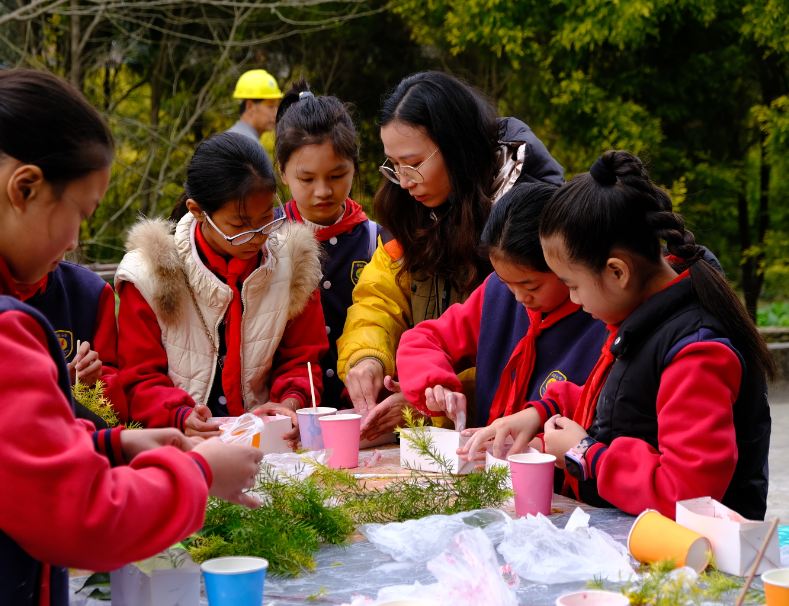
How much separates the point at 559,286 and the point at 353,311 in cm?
90

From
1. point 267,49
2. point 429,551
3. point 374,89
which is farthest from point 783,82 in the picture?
point 429,551

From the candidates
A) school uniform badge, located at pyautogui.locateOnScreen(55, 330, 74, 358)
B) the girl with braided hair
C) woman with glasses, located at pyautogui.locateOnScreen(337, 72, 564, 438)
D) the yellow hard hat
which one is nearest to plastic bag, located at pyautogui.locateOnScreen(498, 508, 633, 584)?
the girl with braided hair

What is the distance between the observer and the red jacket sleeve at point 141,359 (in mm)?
2590

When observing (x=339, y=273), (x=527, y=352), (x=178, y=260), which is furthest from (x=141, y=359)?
(x=527, y=352)

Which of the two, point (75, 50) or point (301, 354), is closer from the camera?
point (301, 354)

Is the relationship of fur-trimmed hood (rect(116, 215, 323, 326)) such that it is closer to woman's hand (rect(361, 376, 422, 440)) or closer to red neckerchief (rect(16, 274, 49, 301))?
red neckerchief (rect(16, 274, 49, 301))

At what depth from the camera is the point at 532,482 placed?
5.90 ft

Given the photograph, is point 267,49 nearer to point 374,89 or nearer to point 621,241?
point 374,89

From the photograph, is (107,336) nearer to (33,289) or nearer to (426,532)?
(33,289)

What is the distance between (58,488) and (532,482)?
1040 mm

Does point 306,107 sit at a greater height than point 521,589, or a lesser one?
greater

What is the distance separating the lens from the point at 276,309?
9.39 ft

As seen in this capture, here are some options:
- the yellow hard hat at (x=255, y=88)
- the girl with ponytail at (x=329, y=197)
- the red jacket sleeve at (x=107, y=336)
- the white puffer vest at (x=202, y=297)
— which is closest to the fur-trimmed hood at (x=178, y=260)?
the white puffer vest at (x=202, y=297)

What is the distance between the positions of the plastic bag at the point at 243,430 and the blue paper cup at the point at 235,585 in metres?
0.76
